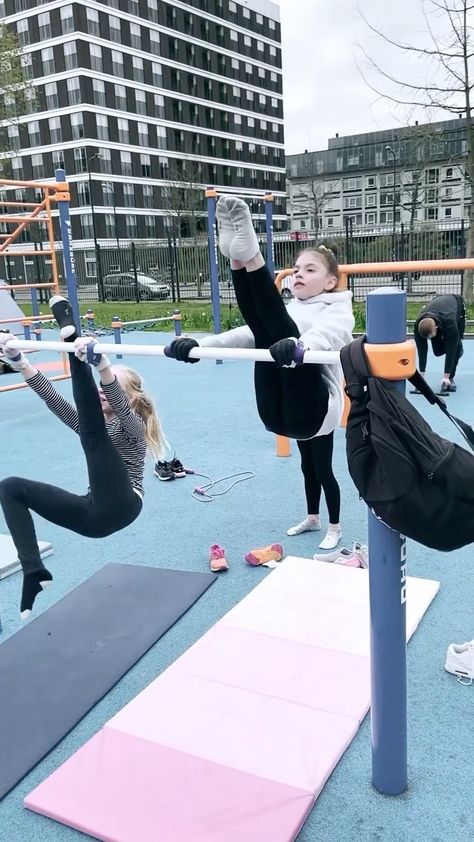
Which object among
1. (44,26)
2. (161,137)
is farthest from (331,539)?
(161,137)

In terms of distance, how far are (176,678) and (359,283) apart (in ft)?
55.1

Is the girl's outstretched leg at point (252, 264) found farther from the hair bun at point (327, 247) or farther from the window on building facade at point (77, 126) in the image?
the window on building facade at point (77, 126)

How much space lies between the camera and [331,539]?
3.48m

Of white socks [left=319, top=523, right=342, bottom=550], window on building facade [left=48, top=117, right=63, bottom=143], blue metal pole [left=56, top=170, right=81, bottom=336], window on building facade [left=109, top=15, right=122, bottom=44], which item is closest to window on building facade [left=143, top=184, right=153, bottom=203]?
window on building facade [left=48, top=117, right=63, bottom=143]

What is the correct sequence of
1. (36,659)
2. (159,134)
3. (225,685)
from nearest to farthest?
(225,685)
(36,659)
(159,134)

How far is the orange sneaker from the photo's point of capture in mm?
3287

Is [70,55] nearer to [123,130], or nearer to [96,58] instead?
[96,58]

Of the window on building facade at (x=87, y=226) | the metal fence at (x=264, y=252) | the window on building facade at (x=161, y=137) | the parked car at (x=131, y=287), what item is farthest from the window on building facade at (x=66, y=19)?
the parked car at (x=131, y=287)

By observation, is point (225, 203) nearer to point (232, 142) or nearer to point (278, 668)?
point (278, 668)

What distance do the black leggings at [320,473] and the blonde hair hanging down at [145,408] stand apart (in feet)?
2.71

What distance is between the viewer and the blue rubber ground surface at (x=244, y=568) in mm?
1827

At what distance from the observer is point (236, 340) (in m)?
2.69

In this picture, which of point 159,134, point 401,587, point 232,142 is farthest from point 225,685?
point 232,142

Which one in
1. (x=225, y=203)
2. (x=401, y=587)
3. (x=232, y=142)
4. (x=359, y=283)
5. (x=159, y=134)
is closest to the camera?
(x=401, y=587)
